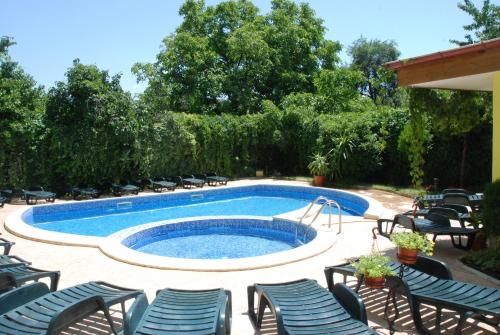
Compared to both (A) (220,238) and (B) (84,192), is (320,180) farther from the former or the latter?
(B) (84,192)

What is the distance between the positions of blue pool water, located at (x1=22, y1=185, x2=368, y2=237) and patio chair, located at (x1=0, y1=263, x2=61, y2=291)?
6.46m

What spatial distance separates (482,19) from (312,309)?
1175 inches

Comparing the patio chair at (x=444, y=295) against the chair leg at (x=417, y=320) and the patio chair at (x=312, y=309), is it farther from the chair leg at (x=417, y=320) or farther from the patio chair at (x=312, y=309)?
the patio chair at (x=312, y=309)

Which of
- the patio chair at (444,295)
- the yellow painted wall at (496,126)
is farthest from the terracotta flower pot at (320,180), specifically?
the patio chair at (444,295)

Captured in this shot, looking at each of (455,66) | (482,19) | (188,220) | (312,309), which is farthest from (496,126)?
(482,19)

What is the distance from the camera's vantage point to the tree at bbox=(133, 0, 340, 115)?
2862 cm

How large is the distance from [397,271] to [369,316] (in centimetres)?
63

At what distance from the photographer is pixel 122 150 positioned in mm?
16672

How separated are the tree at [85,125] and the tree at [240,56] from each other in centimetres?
1140

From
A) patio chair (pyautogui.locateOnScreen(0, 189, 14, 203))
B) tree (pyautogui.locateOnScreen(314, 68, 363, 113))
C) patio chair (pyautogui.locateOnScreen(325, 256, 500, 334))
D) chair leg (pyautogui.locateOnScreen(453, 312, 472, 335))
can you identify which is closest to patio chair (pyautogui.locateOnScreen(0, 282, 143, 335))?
patio chair (pyautogui.locateOnScreen(325, 256, 500, 334))

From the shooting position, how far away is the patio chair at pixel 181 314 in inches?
133

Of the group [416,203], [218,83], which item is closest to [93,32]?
[218,83]

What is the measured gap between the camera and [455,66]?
636 cm

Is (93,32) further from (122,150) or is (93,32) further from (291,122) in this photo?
(291,122)
